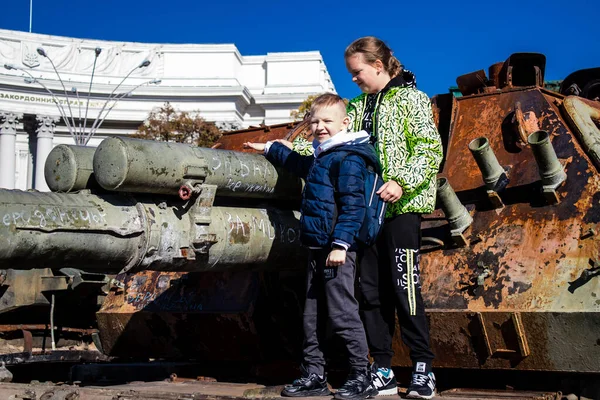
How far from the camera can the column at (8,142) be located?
45969mm

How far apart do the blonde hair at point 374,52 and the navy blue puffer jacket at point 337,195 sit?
0.52 meters

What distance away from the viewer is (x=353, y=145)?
4.84m

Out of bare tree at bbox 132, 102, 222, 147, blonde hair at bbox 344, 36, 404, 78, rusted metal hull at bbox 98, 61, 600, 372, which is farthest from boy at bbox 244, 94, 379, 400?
bare tree at bbox 132, 102, 222, 147

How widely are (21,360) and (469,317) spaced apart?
424 cm

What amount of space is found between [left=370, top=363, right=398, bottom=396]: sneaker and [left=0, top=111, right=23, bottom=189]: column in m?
43.0

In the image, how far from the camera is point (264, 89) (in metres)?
48.6

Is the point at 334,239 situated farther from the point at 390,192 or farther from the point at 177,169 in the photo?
the point at 177,169

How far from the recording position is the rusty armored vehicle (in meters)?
4.64

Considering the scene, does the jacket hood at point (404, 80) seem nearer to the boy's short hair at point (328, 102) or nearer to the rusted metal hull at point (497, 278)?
the boy's short hair at point (328, 102)

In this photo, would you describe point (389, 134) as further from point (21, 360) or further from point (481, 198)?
point (21, 360)

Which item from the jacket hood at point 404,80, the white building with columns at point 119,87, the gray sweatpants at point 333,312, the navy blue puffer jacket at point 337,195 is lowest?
the gray sweatpants at point 333,312

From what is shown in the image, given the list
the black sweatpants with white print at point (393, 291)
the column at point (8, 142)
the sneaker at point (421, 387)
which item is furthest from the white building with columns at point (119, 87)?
the sneaker at point (421, 387)

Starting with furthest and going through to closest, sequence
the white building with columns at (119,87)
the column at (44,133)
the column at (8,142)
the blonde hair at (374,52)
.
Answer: the column at (44,133), the column at (8,142), the white building with columns at (119,87), the blonde hair at (374,52)

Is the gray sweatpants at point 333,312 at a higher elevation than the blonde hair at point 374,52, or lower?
lower
